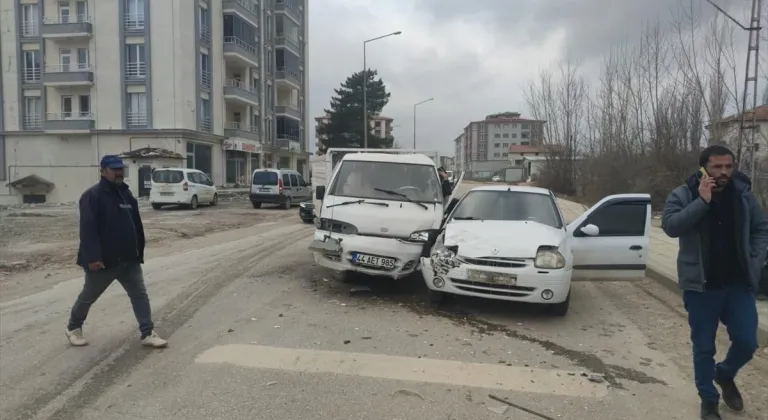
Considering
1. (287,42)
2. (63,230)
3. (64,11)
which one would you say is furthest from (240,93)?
(63,230)

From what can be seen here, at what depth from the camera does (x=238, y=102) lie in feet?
149

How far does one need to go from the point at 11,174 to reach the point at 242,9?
21197 mm

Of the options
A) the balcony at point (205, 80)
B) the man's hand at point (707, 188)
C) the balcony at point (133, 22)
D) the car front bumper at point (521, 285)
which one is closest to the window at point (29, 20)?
the balcony at point (133, 22)

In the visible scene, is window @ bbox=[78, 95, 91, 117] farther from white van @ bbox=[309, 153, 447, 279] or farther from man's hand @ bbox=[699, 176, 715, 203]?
man's hand @ bbox=[699, 176, 715, 203]

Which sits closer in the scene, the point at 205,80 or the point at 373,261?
the point at 373,261

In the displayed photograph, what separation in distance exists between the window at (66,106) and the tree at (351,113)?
80.9 feet

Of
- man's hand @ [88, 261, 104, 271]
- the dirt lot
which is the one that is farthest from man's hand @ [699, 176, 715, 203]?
the dirt lot

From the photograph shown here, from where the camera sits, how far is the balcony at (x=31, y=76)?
4078cm

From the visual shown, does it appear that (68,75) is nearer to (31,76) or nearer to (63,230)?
(31,76)

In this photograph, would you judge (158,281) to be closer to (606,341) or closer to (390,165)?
(390,165)

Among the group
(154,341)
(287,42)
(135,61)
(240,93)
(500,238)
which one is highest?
(287,42)

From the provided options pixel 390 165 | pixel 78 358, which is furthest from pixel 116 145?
pixel 78 358

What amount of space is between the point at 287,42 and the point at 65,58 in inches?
826

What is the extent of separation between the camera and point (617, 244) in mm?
7137
